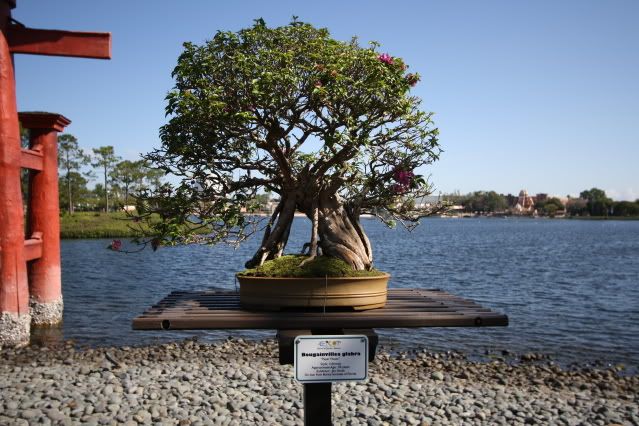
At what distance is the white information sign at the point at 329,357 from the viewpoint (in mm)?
3494

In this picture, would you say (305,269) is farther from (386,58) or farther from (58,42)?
(58,42)

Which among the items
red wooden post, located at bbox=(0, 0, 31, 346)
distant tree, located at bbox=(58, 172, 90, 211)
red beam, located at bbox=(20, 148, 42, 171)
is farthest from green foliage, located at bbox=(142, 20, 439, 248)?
distant tree, located at bbox=(58, 172, 90, 211)

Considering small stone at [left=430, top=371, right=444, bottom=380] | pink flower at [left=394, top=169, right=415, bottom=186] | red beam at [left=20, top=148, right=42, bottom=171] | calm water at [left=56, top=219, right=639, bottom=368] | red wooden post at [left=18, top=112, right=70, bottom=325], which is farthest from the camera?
calm water at [left=56, top=219, right=639, bottom=368]

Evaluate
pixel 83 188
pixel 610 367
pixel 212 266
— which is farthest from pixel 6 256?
pixel 83 188

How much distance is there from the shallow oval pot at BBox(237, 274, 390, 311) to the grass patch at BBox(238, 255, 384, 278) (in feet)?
0.21

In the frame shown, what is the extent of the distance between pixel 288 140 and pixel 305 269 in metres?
1.11

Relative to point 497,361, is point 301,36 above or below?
above

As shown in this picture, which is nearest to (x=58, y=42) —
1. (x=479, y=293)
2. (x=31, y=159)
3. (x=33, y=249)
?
(x=31, y=159)

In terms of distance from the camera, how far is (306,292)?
3641mm

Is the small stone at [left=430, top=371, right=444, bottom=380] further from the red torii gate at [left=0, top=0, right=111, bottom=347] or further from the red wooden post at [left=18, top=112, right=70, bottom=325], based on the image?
the red wooden post at [left=18, top=112, right=70, bottom=325]

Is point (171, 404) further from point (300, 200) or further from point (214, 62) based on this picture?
point (214, 62)

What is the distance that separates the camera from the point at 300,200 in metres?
4.33

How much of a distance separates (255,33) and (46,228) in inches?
470

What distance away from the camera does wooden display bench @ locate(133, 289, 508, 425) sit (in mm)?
3297
